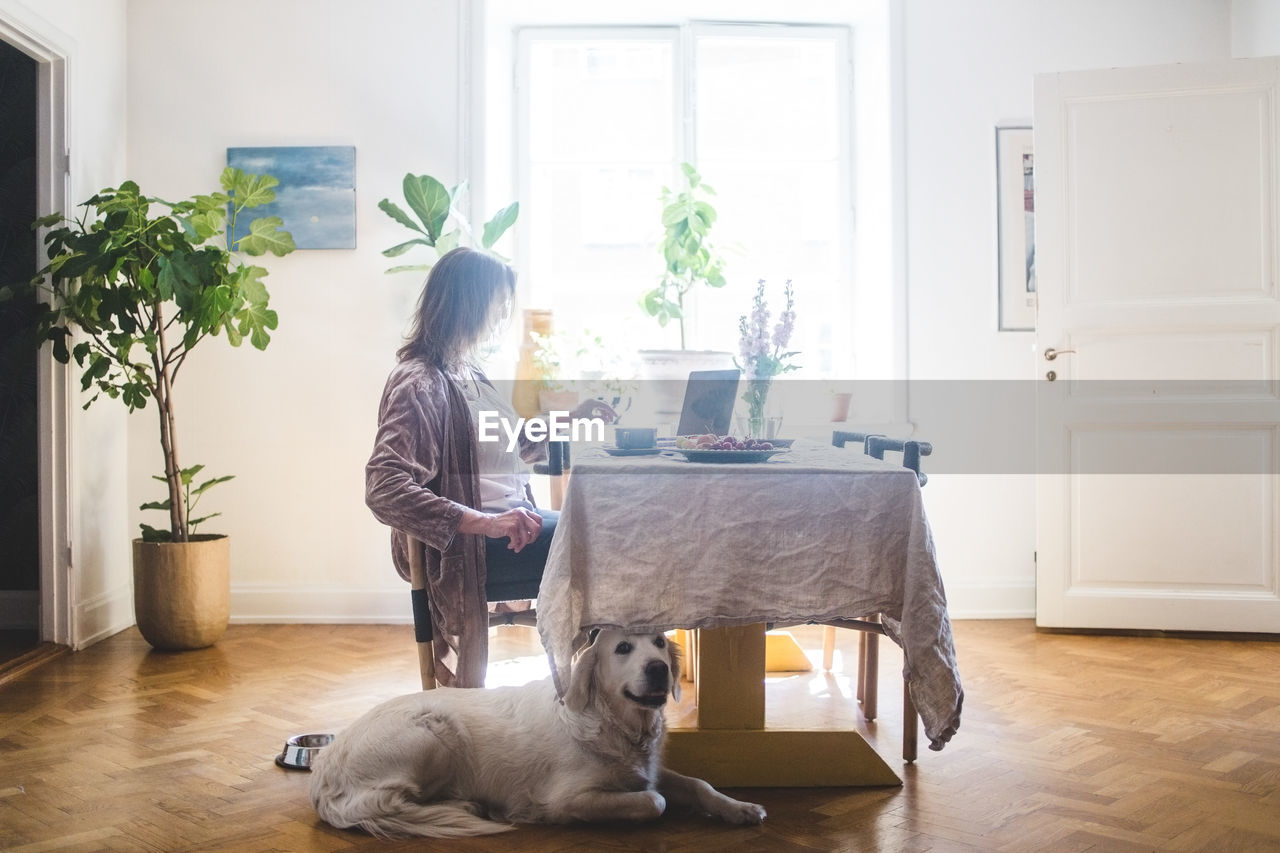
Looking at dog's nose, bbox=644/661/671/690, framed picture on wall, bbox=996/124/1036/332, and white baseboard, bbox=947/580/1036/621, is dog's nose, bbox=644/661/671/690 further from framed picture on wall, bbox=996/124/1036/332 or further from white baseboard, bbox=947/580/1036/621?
framed picture on wall, bbox=996/124/1036/332

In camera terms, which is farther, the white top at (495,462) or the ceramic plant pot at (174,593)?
the ceramic plant pot at (174,593)

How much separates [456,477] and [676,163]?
8.35 ft

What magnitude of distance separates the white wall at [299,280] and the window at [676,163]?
55 cm

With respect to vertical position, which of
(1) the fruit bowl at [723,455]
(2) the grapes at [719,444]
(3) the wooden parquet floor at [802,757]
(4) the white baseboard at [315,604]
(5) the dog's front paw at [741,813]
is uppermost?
(2) the grapes at [719,444]

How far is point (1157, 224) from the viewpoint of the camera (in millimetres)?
3836

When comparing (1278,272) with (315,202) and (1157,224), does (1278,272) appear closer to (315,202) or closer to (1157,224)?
(1157,224)

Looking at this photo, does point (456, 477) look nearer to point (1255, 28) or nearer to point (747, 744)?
point (747, 744)

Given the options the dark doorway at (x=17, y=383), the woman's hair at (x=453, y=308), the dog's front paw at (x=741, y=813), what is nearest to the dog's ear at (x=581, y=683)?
the dog's front paw at (x=741, y=813)

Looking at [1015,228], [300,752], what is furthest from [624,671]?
[1015,228]

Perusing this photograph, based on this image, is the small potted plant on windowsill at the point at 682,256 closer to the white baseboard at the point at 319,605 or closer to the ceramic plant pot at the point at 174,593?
the white baseboard at the point at 319,605

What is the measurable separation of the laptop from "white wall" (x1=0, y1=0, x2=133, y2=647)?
2376mm

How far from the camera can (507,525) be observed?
7.34ft

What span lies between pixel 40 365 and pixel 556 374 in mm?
1799

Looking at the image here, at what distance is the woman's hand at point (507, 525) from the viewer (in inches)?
87.5
